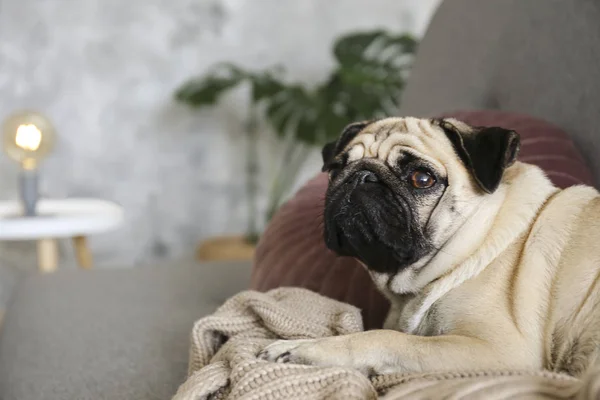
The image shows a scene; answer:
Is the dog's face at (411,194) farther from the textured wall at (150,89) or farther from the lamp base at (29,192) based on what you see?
the textured wall at (150,89)

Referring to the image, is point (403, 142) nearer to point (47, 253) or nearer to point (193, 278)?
point (193, 278)

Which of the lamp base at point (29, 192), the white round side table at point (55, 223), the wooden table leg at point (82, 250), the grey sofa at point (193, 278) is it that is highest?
the grey sofa at point (193, 278)

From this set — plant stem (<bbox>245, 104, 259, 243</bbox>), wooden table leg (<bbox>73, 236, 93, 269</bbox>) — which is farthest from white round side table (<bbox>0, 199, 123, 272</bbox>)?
plant stem (<bbox>245, 104, 259, 243</bbox>)

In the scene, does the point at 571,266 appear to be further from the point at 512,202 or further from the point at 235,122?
the point at 235,122

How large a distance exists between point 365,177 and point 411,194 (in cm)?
8

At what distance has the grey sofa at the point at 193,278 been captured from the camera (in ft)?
3.88

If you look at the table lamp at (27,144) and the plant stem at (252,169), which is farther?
the plant stem at (252,169)

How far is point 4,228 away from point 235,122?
53.8 inches

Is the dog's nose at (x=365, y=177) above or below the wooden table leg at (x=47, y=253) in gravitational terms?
above

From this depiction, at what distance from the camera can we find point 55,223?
8.03ft

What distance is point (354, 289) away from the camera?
131cm

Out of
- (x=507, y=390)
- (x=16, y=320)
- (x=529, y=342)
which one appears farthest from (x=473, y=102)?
(x=16, y=320)

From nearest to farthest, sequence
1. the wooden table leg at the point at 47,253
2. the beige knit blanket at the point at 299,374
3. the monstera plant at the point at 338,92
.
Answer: the beige knit blanket at the point at 299,374
the wooden table leg at the point at 47,253
the monstera plant at the point at 338,92

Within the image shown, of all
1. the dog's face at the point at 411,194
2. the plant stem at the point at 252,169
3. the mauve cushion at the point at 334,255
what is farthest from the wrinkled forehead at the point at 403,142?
the plant stem at the point at 252,169
